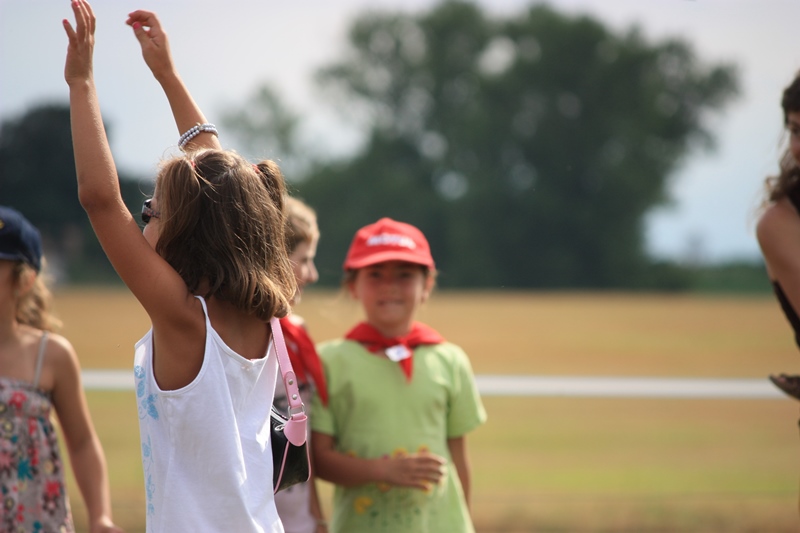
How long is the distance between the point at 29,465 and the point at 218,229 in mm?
1181

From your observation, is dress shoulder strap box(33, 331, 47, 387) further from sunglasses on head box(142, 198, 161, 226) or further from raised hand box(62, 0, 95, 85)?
raised hand box(62, 0, 95, 85)

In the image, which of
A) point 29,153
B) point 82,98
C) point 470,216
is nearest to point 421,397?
point 82,98

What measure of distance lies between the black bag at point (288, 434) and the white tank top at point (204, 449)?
0.22 ft

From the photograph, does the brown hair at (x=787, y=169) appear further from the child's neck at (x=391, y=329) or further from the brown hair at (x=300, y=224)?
the brown hair at (x=300, y=224)

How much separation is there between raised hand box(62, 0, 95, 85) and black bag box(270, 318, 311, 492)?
0.59m

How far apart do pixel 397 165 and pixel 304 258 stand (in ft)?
117

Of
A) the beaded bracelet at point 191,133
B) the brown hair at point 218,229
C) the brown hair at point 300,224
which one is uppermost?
the beaded bracelet at point 191,133

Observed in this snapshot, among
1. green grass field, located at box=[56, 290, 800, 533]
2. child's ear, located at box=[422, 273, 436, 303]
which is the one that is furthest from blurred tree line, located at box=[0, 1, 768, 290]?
child's ear, located at box=[422, 273, 436, 303]

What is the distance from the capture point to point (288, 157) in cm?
4309

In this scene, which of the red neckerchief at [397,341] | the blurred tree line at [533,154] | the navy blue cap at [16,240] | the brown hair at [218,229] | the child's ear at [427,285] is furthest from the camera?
the blurred tree line at [533,154]

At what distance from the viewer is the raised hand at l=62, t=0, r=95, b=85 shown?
1567 mm

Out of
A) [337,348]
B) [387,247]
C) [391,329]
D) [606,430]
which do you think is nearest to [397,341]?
[391,329]

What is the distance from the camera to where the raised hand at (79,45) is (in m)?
1.57

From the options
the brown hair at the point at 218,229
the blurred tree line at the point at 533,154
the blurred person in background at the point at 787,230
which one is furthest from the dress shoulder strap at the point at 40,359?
the blurred tree line at the point at 533,154
